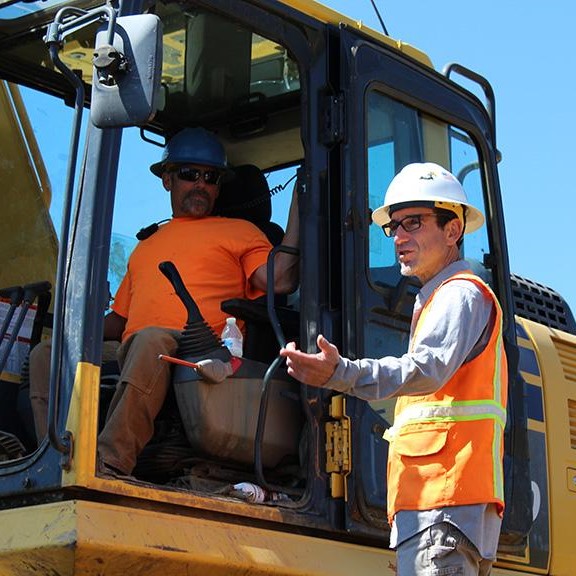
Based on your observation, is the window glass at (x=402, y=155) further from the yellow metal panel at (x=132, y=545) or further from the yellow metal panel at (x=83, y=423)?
the yellow metal panel at (x=83, y=423)

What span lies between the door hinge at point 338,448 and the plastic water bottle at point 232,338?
1.13 feet

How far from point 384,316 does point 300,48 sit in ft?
3.09

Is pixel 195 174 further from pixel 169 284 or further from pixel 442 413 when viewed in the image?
pixel 442 413

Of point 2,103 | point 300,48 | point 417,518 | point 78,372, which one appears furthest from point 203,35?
point 417,518

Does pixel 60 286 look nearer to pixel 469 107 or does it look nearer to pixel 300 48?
pixel 300 48

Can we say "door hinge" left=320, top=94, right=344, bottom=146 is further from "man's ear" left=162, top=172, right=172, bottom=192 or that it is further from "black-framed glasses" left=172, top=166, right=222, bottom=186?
"man's ear" left=162, top=172, right=172, bottom=192

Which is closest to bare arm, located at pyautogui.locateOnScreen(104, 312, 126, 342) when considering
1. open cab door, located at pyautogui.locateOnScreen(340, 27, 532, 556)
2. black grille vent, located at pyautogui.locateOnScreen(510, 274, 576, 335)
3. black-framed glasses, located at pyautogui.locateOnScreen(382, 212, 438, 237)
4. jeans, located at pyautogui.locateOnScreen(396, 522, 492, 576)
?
open cab door, located at pyautogui.locateOnScreen(340, 27, 532, 556)

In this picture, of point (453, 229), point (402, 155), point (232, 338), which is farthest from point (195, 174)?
point (453, 229)

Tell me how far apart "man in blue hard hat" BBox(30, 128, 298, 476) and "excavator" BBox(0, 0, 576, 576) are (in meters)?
0.10

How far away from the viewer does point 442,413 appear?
3.76m

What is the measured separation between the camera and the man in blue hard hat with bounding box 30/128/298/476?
431cm

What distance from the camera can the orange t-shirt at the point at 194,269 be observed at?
4.78 meters

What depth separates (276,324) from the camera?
4.51m

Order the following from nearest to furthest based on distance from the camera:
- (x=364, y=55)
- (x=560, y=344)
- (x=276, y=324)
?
(x=276, y=324)
(x=364, y=55)
(x=560, y=344)
